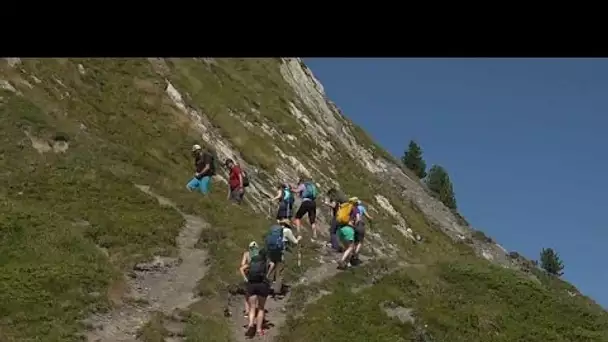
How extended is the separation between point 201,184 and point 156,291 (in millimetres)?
9008

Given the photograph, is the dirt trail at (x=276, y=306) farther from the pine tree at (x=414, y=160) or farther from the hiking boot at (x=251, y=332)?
the pine tree at (x=414, y=160)

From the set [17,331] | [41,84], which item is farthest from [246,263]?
[41,84]

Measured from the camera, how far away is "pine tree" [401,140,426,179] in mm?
109750

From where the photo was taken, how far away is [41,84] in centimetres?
3516

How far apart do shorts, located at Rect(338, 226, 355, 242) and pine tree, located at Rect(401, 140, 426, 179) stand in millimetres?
85876

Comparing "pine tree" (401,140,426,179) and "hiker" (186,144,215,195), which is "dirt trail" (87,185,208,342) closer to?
"hiker" (186,144,215,195)

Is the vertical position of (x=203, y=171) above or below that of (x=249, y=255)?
above

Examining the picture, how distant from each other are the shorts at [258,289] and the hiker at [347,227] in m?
5.12

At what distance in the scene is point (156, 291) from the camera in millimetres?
21281

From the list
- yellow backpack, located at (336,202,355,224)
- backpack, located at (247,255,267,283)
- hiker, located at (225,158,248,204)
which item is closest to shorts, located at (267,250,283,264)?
backpack, located at (247,255,267,283)

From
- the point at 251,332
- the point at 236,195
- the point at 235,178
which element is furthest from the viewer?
the point at 236,195

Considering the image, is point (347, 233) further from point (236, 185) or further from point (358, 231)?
point (236, 185)

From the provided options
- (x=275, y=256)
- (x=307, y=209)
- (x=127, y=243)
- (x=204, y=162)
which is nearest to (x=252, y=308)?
(x=275, y=256)
